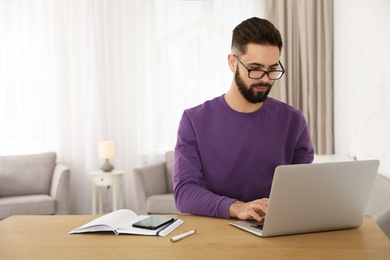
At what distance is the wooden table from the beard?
0.49 metres

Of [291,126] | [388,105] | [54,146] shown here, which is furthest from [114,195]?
[291,126]

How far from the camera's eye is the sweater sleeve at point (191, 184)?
1927 millimetres

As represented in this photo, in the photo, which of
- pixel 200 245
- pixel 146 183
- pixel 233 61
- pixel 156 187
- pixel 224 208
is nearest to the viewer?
pixel 200 245

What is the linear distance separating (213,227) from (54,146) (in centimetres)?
453

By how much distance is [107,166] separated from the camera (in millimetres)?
5648

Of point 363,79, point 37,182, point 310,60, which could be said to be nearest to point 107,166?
point 37,182

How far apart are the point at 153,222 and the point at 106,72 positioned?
4.38 meters

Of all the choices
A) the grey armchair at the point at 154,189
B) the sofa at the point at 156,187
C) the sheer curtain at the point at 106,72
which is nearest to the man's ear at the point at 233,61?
the sofa at the point at 156,187

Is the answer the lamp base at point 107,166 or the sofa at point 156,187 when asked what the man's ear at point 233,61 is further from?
the lamp base at point 107,166

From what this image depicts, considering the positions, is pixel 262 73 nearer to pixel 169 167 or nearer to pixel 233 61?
pixel 233 61

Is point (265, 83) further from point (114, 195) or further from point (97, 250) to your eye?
point (114, 195)

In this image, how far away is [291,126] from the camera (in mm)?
2238

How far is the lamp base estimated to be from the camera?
563cm

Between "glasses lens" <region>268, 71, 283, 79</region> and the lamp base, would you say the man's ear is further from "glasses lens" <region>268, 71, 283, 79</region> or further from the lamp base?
the lamp base
